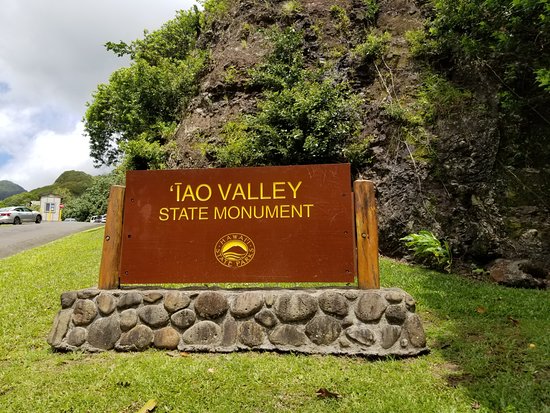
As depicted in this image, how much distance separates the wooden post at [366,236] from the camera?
14.0 ft

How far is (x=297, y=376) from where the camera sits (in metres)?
3.54

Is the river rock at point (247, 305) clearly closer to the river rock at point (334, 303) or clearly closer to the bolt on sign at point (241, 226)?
the bolt on sign at point (241, 226)

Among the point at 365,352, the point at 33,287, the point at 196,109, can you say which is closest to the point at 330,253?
the point at 365,352

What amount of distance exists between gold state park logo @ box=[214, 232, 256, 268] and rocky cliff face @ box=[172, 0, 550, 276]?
5.72m

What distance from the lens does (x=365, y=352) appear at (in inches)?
156

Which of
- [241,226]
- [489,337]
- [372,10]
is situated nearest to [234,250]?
[241,226]

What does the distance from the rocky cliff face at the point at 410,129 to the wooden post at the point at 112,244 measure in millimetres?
6629

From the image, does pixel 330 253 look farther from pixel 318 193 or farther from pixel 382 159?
pixel 382 159


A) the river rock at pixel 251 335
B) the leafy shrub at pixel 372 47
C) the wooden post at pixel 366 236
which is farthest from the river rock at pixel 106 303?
the leafy shrub at pixel 372 47

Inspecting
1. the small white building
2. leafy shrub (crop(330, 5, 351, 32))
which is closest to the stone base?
leafy shrub (crop(330, 5, 351, 32))

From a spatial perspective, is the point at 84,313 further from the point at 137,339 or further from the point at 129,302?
the point at 137,339

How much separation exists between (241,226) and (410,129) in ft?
22.4

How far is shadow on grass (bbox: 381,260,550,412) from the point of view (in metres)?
3.18

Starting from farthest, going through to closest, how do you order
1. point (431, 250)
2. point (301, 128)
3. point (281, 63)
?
point (281, 63) → point (301, 128) → point (431, 250)
